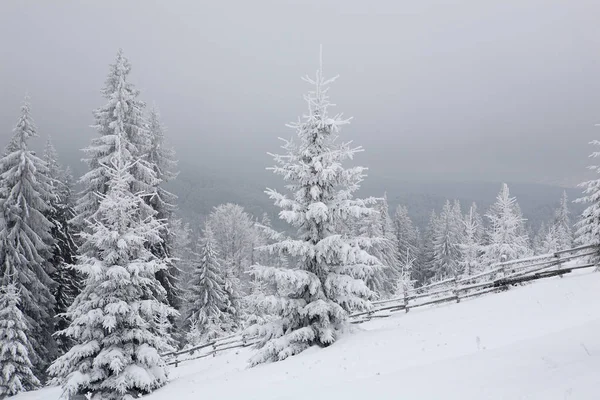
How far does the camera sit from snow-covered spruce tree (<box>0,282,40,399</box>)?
18891mm

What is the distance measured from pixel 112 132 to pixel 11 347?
12.4m

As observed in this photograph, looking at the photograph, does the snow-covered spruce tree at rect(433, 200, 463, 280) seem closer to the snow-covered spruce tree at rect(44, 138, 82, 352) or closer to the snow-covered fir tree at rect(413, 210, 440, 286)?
the snow-covered fir tree at rect(413, 210, 440, 286)

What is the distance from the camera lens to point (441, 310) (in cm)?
1617

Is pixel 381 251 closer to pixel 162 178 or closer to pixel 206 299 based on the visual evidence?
pixel 206 299

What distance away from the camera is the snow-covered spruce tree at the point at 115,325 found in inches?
533

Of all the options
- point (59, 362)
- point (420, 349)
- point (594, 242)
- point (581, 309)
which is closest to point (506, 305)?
point (581, 309)

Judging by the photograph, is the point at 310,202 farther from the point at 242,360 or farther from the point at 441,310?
the point at 242,360

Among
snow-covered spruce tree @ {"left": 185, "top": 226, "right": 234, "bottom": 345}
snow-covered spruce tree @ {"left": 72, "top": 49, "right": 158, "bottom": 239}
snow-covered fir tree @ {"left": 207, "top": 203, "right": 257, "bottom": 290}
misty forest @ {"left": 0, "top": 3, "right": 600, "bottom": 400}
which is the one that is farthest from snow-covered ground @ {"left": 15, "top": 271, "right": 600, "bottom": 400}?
snow-covered fir tree @ {"left": 207, "top": 203, "right": 257, "bottom": 290}

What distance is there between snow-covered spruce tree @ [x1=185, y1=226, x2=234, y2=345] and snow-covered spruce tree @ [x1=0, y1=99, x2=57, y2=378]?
1210 cm

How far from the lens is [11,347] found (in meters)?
18.9

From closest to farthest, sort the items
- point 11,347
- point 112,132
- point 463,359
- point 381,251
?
point 463,359 → point 11,347 → point 112,132 → point 381,251

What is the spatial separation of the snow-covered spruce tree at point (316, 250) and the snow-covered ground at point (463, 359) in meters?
0.99

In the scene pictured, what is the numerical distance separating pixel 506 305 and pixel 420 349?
16.8 ft

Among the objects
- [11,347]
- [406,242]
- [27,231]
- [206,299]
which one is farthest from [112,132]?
[406,242]
